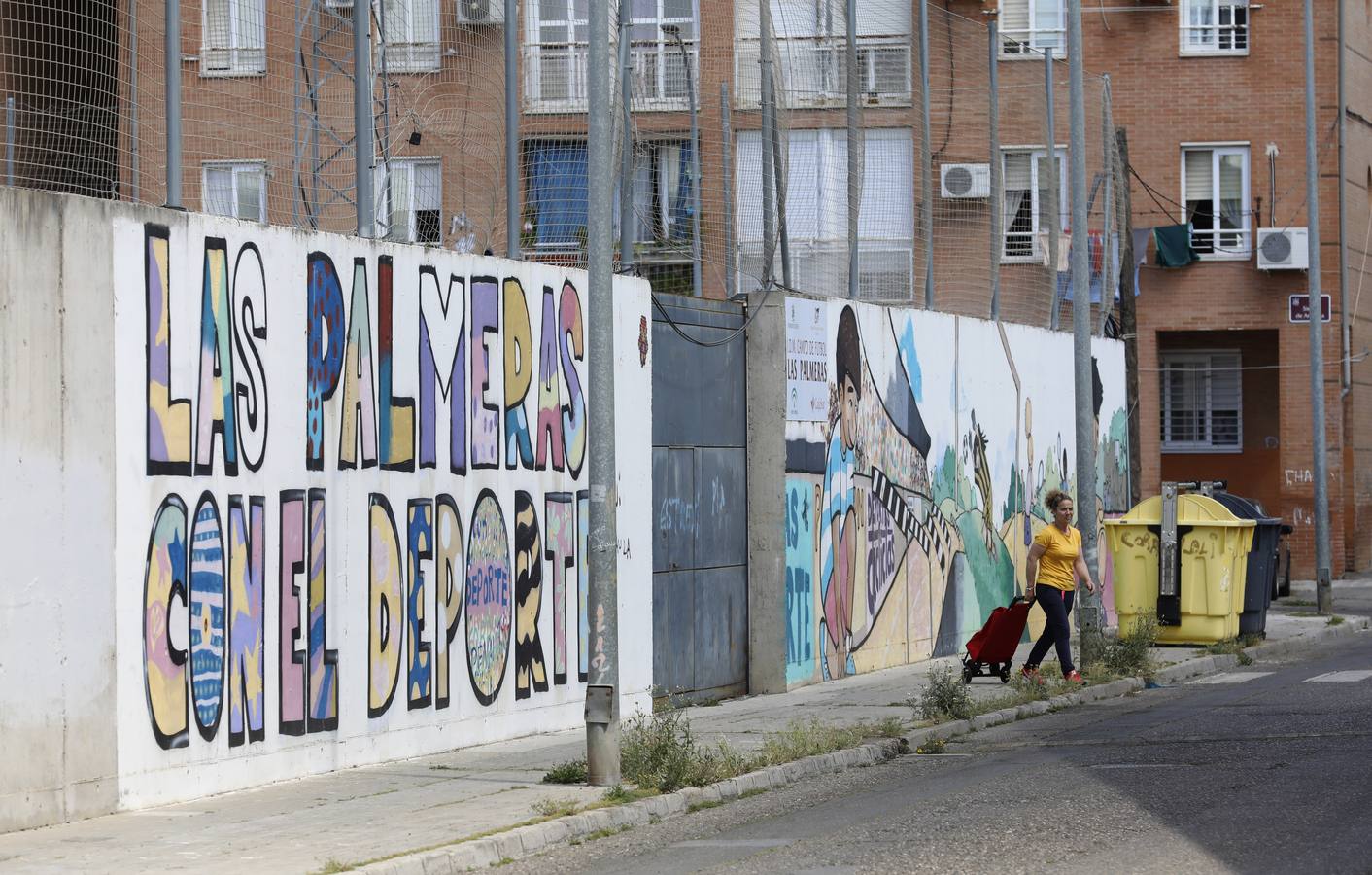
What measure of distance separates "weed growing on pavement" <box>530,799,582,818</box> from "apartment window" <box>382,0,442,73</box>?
5412 mm

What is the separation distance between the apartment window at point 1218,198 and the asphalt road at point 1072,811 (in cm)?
2359

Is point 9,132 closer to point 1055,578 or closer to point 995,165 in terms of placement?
point 1055,578

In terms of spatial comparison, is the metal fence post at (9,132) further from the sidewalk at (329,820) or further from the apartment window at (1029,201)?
the apartment window at (1029,201)

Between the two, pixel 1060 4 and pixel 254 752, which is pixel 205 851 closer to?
pixel 254 752

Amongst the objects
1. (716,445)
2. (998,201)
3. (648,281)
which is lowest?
(716,445)

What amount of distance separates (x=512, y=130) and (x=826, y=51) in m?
5.20

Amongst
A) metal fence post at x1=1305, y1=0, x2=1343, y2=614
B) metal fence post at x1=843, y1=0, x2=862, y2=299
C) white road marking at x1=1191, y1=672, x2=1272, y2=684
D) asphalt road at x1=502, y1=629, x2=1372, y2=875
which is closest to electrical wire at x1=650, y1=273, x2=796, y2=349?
metal fence post at x1=843, y1=0, x2=862, y2=299

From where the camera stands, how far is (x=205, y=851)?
28.9ft

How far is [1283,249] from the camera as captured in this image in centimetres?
3603

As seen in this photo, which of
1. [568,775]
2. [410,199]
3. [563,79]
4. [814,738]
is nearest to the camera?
[568,775]

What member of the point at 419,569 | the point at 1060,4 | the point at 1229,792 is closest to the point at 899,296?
the point at 419,569

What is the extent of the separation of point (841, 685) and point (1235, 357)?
24.8 metres

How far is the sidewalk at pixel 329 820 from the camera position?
8648mm

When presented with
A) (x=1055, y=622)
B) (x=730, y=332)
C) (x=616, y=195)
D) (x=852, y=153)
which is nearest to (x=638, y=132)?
(x=616, y=195)
